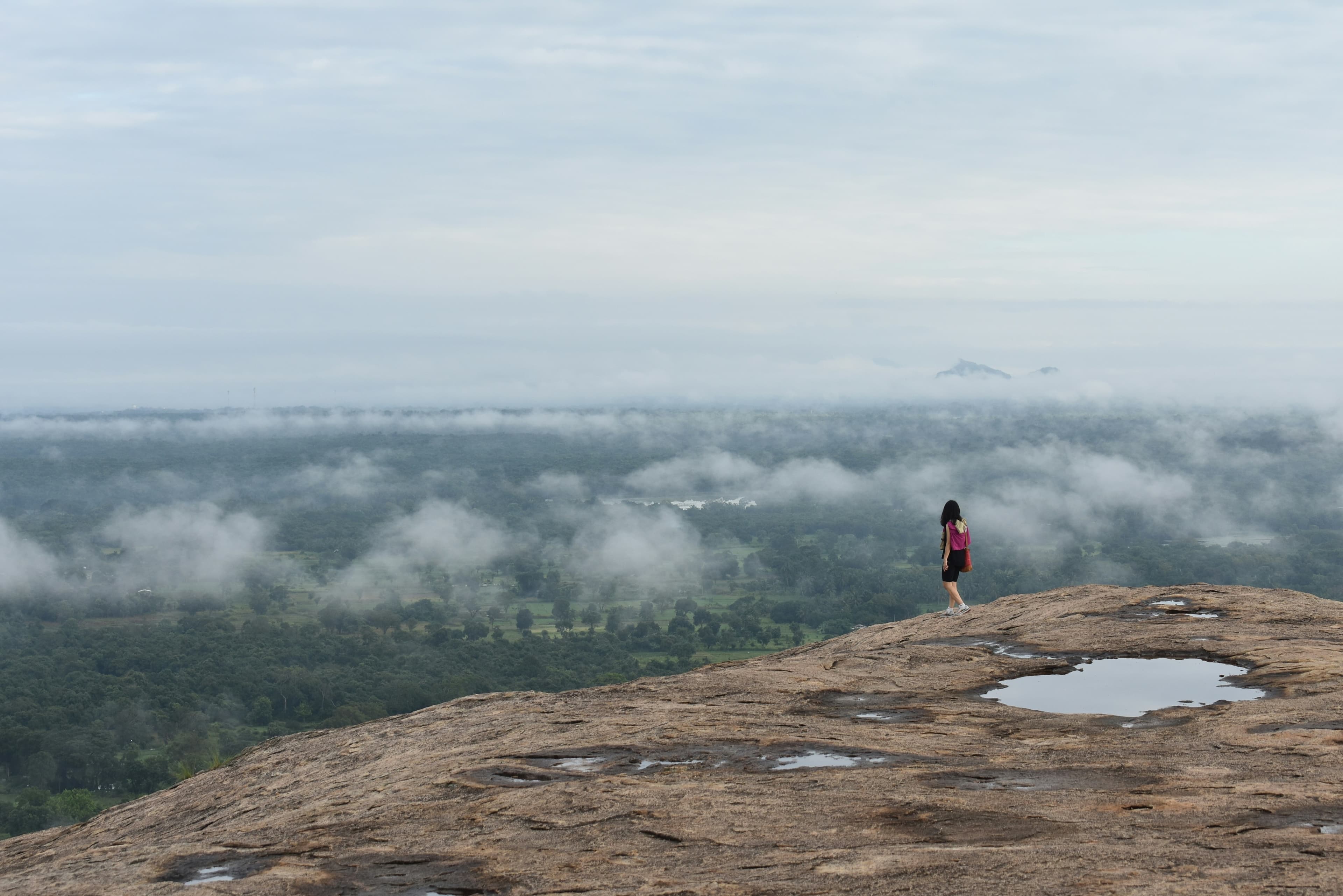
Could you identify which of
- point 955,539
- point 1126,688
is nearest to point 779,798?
point 1126,688

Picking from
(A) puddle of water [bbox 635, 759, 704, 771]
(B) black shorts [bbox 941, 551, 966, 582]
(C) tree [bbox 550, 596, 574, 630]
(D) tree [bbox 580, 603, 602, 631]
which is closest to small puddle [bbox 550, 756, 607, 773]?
(A) puddle of water [bbox 635, 759, 704, 771]

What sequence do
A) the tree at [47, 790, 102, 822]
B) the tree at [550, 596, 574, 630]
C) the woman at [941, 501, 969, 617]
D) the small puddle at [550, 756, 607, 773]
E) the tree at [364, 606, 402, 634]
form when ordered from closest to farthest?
the small puddle at [550, 756, 607, 773] → the woman at [941, 501, 969, 617] → the tree at [47, 790, 102, 822] → the tree at [550, 596, 574, 630] → the tree at [364, 606, 402, 634]

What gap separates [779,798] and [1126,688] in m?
7.58

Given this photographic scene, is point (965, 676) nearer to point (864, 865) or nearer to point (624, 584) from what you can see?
point (864, 865)

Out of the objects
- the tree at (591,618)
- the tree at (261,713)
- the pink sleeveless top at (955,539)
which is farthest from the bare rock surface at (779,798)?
the tree at (591,618)

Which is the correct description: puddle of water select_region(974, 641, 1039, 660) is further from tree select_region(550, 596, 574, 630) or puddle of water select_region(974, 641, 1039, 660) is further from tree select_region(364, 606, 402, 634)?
tree select_region(364, 606, 402, 634)

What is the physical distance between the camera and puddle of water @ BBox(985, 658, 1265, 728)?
14.6 meters

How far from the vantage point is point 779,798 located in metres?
10.6

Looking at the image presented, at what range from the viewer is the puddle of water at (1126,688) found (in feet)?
47.9

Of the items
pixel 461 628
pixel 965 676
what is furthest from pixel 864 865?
pixel 461 628

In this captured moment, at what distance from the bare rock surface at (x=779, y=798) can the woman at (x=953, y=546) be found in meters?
5.04

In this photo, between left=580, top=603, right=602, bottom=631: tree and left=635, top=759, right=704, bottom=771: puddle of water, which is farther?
left=580, top=603, right=602, bottom=631: tree

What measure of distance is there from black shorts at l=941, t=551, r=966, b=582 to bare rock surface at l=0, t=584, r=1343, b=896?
5.08m

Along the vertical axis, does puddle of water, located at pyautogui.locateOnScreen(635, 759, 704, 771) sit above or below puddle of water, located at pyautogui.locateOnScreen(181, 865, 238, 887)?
above
